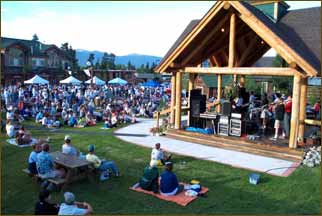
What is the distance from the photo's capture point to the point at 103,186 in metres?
8.75

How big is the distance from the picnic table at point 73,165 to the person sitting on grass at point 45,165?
8.6 inches

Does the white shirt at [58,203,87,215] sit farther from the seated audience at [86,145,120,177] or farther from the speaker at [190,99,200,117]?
the speaker at [190,99,200,117]

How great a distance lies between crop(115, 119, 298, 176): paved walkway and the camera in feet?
34.4

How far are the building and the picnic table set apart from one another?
1309 inches

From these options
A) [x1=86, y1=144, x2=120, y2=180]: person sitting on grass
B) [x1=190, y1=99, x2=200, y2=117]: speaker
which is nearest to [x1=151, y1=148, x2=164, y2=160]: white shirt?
[x1=86, y1=144, x2=120, y2=180]: person sitting on grass

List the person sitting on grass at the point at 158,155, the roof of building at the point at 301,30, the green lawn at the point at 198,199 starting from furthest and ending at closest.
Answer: the roof of building at the point at 301,30 < the person sitting on grass at the point at 158,155 < the green lawn at the point at 198,199

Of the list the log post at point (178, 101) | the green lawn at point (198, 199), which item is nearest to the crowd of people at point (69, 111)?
the log post at point (178, 101)

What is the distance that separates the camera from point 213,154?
39.2 ft

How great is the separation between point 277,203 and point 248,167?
2627 millimetres

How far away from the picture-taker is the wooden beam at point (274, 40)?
1073 centimetres

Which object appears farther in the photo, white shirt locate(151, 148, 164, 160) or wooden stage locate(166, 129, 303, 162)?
wooden stage locate(166, 129, 303, 162)

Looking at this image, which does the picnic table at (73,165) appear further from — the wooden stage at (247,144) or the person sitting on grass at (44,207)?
the wooden stage at (247,144)

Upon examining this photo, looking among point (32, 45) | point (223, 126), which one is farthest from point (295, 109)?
point (32, 45)

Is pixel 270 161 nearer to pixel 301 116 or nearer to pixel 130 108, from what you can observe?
pixel 301 116
